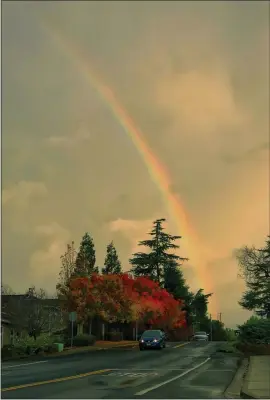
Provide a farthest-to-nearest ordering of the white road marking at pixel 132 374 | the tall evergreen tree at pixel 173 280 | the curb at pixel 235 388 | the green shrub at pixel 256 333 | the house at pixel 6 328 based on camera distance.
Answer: the tall evergreen tree at pixel 173 280 < the house at pixel 6 328 < the green shrub at pixel 256 333 < the white road marking at pixel 132 374 < the curb at pixel 235 388

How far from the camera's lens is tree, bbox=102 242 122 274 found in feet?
267

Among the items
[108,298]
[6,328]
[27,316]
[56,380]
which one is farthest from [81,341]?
[56,380]

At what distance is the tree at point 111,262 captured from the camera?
81.4 meters

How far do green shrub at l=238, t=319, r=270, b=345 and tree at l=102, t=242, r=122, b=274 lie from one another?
47865mm

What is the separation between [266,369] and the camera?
20.5 metres

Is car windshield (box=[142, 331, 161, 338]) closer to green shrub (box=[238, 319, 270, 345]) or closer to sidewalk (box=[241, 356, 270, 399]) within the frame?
green shrub (box=[238, 319, 270, 345])

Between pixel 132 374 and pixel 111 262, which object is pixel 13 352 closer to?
pixel 132 374

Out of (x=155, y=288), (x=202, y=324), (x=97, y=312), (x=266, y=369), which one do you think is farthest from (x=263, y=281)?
(x=202, y=324)

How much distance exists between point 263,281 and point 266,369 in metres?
35.7

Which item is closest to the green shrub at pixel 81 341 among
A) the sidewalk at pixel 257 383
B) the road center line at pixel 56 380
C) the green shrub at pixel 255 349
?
the green shrub at pixel 255 349

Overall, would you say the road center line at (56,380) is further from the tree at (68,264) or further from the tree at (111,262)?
the tree at (111,262)

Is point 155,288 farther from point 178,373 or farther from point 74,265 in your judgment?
point 178,373

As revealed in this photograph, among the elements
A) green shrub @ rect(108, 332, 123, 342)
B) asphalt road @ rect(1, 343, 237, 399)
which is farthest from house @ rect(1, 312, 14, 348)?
asphalt road @ rect(1, 343, 237, 399)

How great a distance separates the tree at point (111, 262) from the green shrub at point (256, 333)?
157 feet
